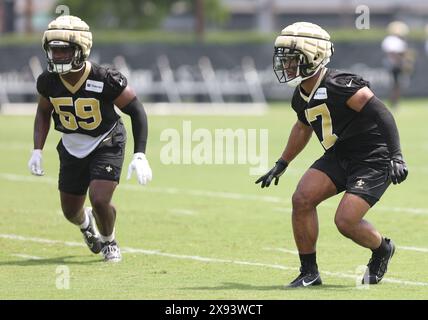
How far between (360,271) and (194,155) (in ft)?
34.6

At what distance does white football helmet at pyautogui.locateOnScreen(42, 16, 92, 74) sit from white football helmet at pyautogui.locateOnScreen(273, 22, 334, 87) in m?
1.92

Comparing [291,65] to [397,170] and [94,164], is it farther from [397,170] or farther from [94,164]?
[94,164]

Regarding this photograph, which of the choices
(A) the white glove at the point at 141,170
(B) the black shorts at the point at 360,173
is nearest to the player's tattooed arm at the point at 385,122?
(B) the black shorts at the point at 360,173

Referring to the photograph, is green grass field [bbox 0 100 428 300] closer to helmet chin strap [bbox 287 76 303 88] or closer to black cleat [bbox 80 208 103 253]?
black cleat [bbox 80 208 103 253]

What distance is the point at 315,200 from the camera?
8523 millimetres

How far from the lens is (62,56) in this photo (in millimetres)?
9633

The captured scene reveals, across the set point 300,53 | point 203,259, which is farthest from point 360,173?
point 203,259

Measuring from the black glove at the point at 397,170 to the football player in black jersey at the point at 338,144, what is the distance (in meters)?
0.09

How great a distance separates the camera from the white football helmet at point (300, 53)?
8453 millimetres

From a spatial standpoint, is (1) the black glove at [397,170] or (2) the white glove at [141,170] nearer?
(1) the black glove at [397,170]

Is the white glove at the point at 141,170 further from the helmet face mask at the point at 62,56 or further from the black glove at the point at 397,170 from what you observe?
the black glove at the point at 397,170

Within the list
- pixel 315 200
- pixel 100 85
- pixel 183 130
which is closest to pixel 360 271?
pixel 315 200

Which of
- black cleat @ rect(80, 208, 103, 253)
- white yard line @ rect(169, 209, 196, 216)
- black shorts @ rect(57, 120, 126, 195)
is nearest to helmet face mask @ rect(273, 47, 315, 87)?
black shorts @ rect(57, 120, 126, 195)

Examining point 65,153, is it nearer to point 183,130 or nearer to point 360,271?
point 360,271
